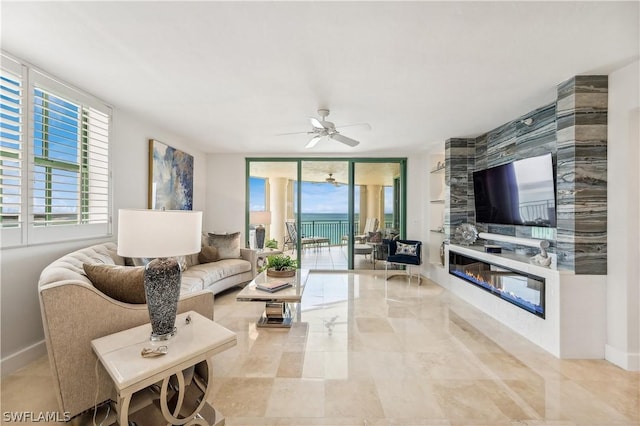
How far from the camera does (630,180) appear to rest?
2.15 metres

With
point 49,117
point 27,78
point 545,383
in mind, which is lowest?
point 545,383

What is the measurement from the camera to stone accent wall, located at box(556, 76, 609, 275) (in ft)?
7.46

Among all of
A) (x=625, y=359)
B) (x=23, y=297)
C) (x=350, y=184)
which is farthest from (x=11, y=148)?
(x=625, y=359)

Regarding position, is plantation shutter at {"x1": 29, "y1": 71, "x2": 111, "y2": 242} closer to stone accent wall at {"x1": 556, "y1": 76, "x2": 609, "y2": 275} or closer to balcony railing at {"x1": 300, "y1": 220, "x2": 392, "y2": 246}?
balcony railing at {"x1": 300, "y1": 220, "x2": 392, "y2": 246}

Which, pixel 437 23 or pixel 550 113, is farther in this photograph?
pixel 550 113

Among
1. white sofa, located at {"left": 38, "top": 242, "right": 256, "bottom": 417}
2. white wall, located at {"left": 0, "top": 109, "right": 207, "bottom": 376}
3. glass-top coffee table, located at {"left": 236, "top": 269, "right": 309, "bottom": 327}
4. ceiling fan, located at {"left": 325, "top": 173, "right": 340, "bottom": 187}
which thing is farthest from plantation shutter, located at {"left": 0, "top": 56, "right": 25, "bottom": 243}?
ceiling fan, located at {"left": 325, "top": 173, "right": 340, "bottom": 187}

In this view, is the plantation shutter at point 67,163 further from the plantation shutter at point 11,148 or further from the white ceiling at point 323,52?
the white ceiling at point 323,52

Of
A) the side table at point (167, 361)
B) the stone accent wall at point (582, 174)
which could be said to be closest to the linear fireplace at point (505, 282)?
the stone accent wall at point (582, 174)

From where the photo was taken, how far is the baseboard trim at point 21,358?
2.00 m

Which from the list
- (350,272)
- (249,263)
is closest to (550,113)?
(350,272)

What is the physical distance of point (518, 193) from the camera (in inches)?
123

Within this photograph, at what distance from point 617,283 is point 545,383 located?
1.09m

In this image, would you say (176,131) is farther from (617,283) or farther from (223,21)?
(617,283)

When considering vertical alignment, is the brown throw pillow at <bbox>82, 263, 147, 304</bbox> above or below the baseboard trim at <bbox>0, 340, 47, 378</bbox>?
above
